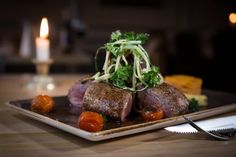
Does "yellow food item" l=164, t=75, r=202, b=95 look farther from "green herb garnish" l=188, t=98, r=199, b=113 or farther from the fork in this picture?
the fork

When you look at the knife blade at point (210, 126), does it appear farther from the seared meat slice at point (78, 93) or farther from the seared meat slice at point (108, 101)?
the seared meat slice at point (78, 93)

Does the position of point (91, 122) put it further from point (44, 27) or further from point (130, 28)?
point (130, 28)

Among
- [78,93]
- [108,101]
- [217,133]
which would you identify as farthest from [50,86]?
[217,133]

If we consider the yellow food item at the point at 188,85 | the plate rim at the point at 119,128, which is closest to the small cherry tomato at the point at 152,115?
the plate rim at the point at 119,128

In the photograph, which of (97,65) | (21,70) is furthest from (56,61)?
(97,65)

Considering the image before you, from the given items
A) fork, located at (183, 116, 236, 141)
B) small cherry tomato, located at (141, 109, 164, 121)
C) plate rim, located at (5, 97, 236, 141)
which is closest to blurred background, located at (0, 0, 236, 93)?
plate rim, located at (5, 97, 236, 141)

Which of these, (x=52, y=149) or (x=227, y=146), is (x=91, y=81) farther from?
(x=227, y=146)
